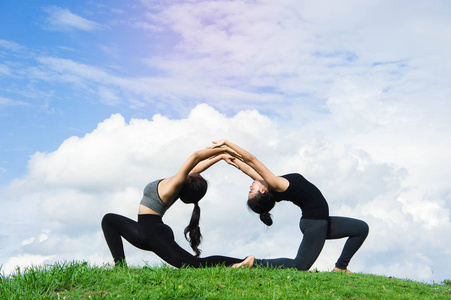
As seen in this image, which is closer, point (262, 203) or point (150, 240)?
point (150, 240)

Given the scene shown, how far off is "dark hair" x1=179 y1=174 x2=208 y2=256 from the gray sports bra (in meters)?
0.46

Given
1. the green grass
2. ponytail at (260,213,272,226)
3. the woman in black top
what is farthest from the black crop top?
the green grass

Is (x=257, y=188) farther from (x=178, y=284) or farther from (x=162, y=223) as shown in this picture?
(x=178, y=284)

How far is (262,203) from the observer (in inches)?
400

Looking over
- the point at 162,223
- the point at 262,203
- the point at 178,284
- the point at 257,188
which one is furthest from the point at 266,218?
the point at 178,284

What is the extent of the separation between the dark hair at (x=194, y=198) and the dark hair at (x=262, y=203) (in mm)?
1201

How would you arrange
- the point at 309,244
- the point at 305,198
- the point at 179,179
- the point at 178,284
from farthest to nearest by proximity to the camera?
the point at 305,198 → the point at 309,244 → the point at 179,179 → the point at 178,284

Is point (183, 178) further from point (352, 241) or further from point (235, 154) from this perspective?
point (352, 241)

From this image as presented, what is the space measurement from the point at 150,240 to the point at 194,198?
125 centimetres

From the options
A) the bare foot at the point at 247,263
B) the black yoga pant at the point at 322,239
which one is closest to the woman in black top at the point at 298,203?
the black yoga pant at the point at 322,239

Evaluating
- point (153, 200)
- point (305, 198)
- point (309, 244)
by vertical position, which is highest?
point (305, 198)

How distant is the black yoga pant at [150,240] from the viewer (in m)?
9.05

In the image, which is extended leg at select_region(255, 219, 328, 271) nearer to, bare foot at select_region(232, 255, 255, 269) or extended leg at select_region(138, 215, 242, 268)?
bare foot at select_region(232, 255, 255, 269)

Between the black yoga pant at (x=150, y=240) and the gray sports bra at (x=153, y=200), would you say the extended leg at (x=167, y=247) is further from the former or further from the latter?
the gray sports bra at (x=153, y=200)
